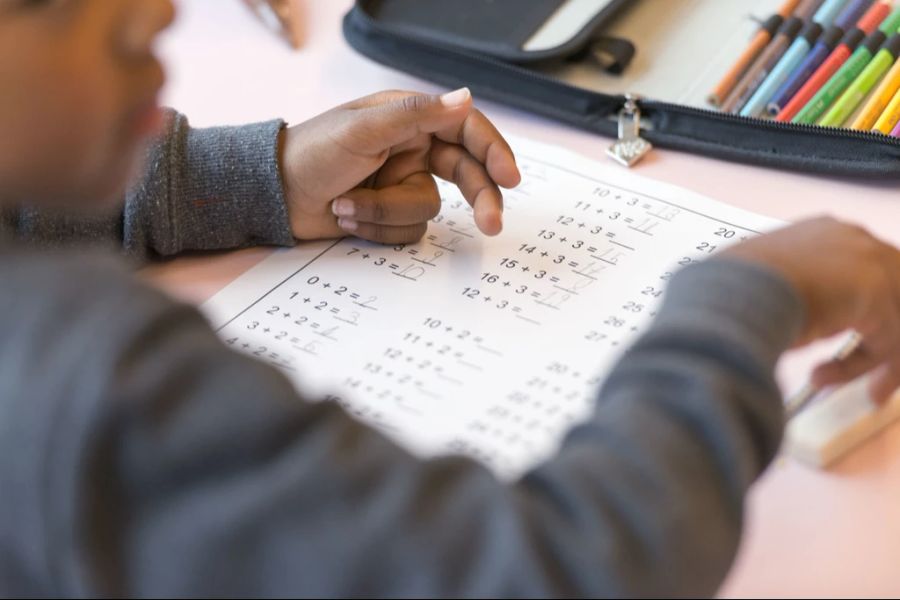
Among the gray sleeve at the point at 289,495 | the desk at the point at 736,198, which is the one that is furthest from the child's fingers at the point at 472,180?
the gray sleeve at the point at 289,495

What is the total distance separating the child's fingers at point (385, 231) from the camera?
753mm

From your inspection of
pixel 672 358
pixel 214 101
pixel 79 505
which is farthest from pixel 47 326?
pixel 214 101

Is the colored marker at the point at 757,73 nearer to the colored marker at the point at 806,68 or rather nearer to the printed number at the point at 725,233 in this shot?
the colored marker at the point at 806,68

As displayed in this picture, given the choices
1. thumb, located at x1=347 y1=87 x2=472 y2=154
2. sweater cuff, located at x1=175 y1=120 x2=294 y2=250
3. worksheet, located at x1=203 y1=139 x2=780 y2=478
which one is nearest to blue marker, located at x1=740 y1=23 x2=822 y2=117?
worksheet, located at x1=203 y1=139 x2=780 y2=478

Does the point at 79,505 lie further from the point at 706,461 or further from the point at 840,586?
the point at 840,586

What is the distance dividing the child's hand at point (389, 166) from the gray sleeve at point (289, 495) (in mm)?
320

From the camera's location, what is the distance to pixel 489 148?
2.50 ft

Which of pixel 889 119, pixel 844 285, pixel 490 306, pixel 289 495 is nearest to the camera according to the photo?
pixel 289 495

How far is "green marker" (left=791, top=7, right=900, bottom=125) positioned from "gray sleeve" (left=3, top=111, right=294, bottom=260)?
14.8 inches

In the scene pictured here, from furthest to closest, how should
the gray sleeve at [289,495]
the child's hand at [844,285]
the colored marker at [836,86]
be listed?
the colored marker at [836,86] < the child's hand at [844,285] < the gray sleeve at [289,495]

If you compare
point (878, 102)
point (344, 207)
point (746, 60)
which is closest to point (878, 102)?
point (878, 102)

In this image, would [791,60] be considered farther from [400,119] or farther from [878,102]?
[400,119]

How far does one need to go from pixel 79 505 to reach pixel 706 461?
0.76ft

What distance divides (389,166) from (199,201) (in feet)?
0.43
